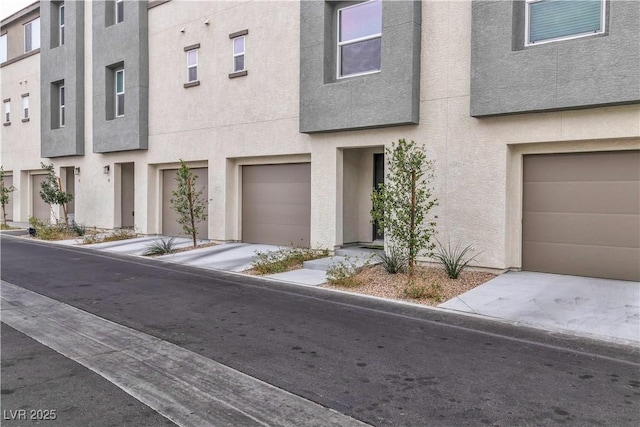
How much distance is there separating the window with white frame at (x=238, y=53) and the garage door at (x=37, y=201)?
15071mm

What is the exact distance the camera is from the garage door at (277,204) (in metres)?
14.0

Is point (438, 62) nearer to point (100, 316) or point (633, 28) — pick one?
point (633, 28)

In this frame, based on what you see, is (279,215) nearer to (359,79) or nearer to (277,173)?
(277,173)

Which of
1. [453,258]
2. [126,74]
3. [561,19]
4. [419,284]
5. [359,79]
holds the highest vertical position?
[126,74]

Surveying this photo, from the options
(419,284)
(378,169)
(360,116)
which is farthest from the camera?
(378,169)

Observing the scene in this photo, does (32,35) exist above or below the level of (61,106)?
above

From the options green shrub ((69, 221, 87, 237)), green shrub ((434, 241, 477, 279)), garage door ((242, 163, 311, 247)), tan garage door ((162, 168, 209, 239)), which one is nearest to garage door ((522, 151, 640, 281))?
green shrub ((434, 241, 477, 279))

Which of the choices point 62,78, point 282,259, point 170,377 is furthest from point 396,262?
point 62,78

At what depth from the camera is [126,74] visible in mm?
18453

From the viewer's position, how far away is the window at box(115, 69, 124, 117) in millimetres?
19703

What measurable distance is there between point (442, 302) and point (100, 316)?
530 cm

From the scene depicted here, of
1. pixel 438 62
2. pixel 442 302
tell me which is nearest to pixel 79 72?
pixel 438 62

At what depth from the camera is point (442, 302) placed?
8133 mm

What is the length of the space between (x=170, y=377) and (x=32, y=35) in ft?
86.4
